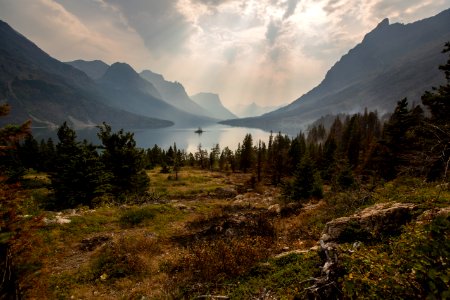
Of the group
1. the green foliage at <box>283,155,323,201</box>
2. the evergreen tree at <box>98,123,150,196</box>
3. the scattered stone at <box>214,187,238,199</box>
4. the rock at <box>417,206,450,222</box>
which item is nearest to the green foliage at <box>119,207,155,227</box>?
the evergreen tree at <box>98,123,150,196</box>

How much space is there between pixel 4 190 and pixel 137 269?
7834 mm

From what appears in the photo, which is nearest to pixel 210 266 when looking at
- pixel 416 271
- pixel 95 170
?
pixel 416 271

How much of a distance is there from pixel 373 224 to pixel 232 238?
8.15m

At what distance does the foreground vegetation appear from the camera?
6.59 meters

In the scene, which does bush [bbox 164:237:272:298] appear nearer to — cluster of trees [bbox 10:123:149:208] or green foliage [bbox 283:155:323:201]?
green foliage [bbox 283:155:323:201]

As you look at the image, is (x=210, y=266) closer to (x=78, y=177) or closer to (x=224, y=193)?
(x=78, y=177)

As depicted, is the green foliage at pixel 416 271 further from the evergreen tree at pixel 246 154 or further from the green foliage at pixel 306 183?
the evergreen tree at pixel 246 154

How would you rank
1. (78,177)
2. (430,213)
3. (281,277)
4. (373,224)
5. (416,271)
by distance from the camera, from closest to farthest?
(416,271) < (281,277) < (430,213) < (373,224) < (78,177)

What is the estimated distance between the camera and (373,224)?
10.3 m

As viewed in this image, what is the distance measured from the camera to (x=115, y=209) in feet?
77.8

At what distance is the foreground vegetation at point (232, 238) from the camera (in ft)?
21.6

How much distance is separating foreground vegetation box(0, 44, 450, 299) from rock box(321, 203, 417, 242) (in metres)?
0.06

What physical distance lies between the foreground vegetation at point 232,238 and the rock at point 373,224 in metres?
0.06

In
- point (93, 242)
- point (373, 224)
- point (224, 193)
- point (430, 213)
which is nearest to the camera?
point (430, 213)
